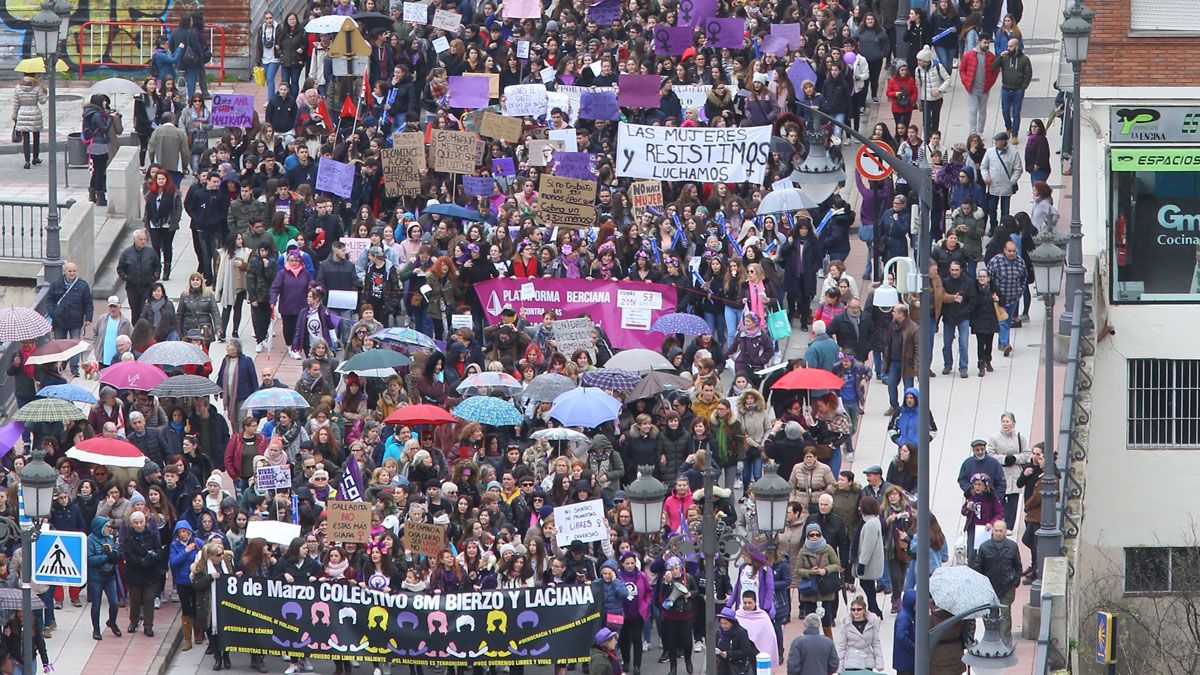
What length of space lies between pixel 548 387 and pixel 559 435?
1.24m

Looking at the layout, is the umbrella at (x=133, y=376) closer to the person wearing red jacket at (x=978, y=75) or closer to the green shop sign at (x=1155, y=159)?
the green shop sign at (x=1155, y=159)

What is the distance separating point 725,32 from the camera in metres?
41.6

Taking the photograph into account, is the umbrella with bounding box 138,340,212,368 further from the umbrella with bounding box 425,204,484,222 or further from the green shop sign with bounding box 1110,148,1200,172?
the green shop sign with bounding box 1110,148,1200,172

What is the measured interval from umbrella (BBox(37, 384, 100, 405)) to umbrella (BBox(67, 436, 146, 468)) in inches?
61.8

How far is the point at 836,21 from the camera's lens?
42.8m

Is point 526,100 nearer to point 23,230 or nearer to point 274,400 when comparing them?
point 23,230

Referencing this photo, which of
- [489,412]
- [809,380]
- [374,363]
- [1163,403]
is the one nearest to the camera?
[489,412]

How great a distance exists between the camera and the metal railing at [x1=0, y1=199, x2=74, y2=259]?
38.6 m

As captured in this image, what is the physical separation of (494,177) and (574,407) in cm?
821

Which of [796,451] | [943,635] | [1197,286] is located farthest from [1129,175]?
[943,635]

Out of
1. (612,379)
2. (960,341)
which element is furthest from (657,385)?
(960,341)

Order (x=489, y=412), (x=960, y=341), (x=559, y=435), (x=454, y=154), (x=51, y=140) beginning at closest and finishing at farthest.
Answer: (x=559, y=435), (x=489, y=412), (x=960, y=341), (x=51, y=140), (x=454, y=154)

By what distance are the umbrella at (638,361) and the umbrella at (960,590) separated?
725cm

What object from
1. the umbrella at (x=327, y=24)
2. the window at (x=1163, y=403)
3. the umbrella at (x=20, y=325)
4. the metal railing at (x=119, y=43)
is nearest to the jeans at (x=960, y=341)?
the window at (x=1163, y=403)
